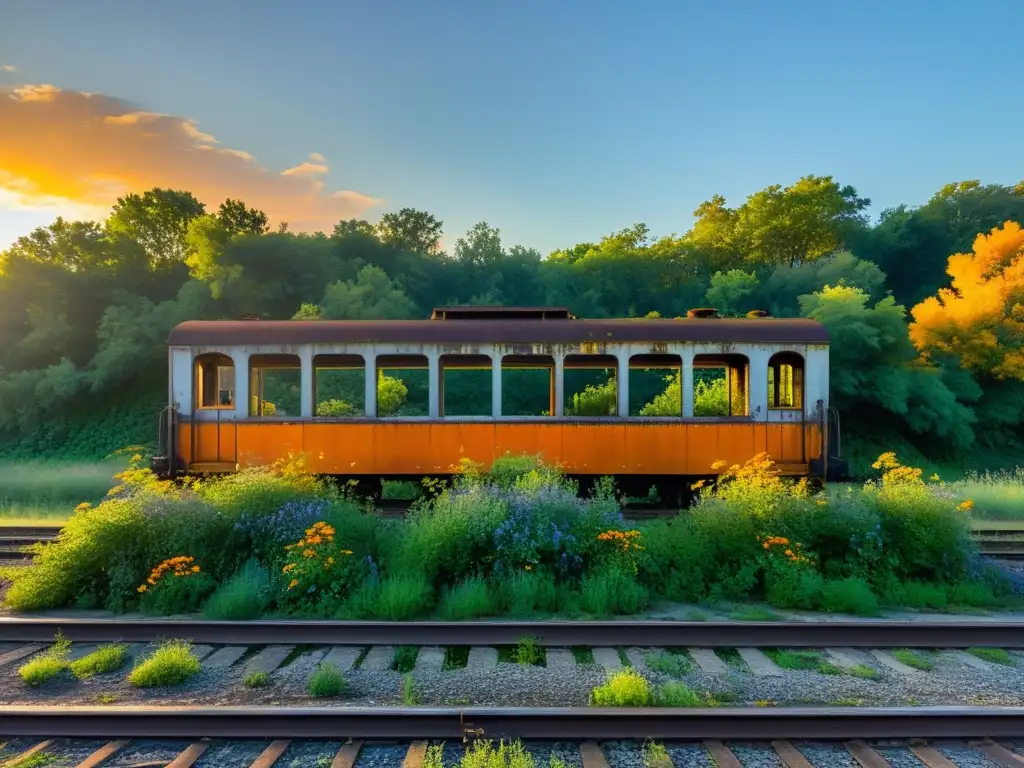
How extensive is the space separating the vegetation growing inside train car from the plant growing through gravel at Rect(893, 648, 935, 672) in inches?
37.0

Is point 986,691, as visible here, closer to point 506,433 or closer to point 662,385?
point 506,433

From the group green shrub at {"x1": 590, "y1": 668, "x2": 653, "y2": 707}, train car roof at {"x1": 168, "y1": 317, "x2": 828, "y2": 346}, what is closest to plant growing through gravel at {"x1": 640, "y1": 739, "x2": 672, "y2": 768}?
green shrub at {"x1": 590, "y1": 668, "x2": 653, "y2": 707}

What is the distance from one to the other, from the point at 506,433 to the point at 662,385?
49.4 feet

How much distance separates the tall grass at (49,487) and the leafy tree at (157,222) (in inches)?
732

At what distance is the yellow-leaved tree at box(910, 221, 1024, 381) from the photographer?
76.1ft

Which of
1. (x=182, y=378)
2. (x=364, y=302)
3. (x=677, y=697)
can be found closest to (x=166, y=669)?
(x=677, y=697)

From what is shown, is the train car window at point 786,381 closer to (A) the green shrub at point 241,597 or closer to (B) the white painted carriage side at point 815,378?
(B) the white painted carriage side at point 815,378

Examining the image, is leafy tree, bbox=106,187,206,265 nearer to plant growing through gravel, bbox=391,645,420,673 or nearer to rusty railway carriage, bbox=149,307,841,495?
rusty railway carriage, bbox=149,307,841,495

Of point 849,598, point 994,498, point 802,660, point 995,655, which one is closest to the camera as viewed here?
point 802,660

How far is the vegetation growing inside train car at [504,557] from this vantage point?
6.62m

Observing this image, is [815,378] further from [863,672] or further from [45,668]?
[45,668]

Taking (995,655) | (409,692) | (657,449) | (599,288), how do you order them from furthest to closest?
(599,288) → (657,449) → (995,655) → (409,692)

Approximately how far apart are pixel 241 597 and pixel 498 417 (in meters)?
5.24

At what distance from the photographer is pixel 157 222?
38844 millimetres
